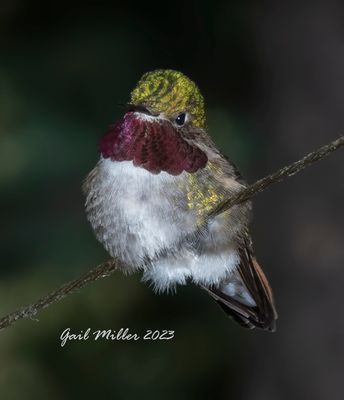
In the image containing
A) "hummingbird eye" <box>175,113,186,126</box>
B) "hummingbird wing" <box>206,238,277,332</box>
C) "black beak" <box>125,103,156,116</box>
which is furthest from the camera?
"hummingbird wing" <box>206,238,277,332</box>

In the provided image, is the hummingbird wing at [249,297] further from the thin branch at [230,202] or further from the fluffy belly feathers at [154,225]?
the thin branch at [230,202]

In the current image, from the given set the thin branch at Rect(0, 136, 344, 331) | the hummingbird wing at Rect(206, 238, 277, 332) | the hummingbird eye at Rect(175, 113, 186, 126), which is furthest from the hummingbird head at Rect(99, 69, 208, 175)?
the hummingbird wing at Rect(206, 238, 277, 332)

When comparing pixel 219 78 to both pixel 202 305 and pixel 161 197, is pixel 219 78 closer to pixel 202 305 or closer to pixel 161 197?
pixel 202 305

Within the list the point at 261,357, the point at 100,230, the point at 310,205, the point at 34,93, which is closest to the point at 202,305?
the point at 261,357

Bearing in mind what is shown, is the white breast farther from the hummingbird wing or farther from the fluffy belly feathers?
the hummingbird wing

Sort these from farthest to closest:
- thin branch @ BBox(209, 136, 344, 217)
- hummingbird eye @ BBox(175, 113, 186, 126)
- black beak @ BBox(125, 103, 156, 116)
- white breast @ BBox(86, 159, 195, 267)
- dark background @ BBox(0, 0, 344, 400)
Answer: dark background @ BBox(0, 0, 344, 400) → hummingbird eye @ BBox(175, 113, 186, 126) → white breast @ BBox(86, 159, 195, 267) → black beak @ BBox(125, 103, 156, 116) → thin branch @ BBox(209, 136, 344, 217)

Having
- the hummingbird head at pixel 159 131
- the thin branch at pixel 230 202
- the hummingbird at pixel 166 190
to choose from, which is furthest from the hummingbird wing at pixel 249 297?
the thin branch at pixel 230 202
